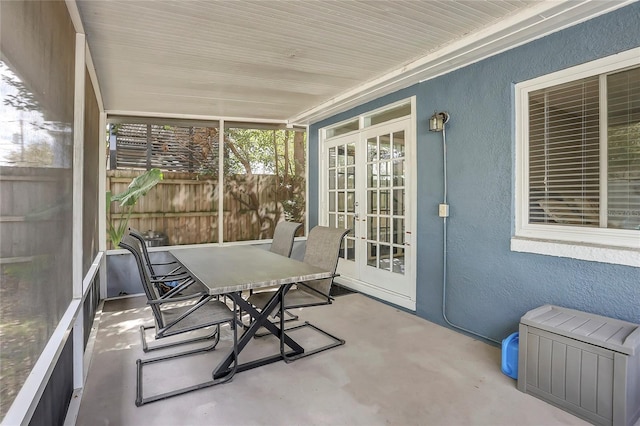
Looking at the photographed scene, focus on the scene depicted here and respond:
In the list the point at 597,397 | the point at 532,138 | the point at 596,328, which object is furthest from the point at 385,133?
the point at 597,397

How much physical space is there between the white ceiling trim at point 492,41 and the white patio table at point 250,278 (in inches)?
82.8

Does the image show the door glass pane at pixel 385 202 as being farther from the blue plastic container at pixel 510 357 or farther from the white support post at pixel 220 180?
the white support post at pixel 220 180

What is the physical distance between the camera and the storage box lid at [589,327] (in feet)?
6.19

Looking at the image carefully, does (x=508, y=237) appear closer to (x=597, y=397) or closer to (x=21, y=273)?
(x=597, y=397)

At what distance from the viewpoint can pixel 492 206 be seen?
2.98 meters

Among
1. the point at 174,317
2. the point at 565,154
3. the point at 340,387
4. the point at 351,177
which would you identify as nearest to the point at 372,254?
the point at 351,177

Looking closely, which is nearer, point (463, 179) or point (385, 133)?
point (463, 179)

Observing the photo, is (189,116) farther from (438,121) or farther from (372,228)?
(438,121)

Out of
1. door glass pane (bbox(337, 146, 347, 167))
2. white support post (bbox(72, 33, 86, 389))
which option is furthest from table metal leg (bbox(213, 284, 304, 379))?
door glass pane (bbox(337, 146, 347, 167))

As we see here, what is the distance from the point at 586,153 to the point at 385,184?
6.76 feet

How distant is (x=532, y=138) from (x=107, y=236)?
196 inches

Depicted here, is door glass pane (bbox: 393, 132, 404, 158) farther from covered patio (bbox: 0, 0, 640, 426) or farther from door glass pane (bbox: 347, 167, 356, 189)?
door glass pane (bbox: 347, 167, 356, 189)

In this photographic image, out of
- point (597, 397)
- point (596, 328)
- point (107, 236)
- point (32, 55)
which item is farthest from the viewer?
point (107, 236)

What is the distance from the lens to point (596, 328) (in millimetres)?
2084
